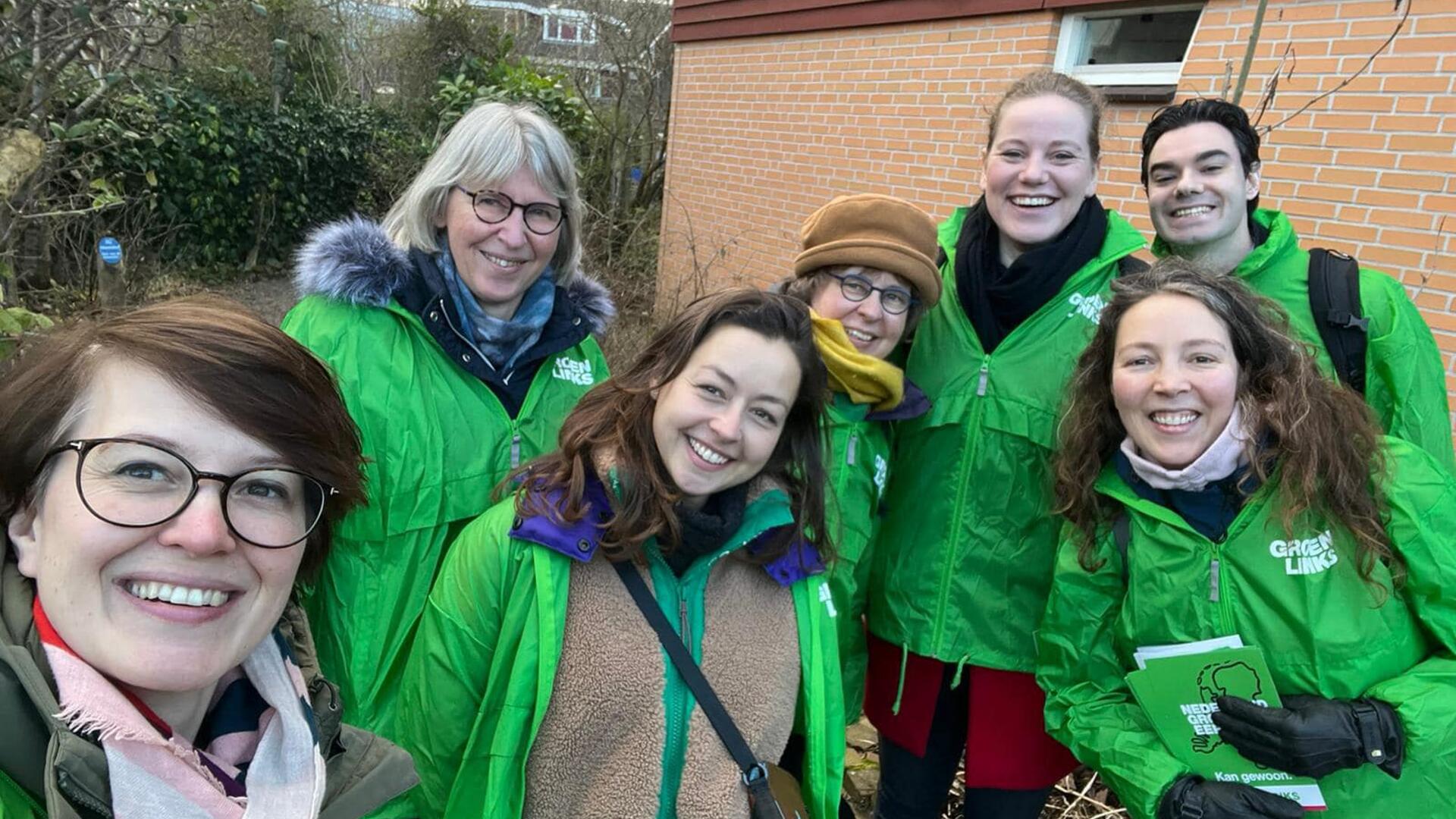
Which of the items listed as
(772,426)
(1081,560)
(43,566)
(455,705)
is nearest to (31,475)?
(43,566)

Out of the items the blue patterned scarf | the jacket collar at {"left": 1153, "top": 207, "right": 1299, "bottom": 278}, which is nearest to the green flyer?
the jacket collar at {"left": 1153, "top": 207, "right": 1299, "bottom": 278}

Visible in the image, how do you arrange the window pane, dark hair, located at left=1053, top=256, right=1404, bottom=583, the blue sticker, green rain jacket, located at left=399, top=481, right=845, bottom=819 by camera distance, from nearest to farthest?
green rain jacket, located at left=399, top=481, right=845, bottom=819 < dark hair, located at left=1053, top=256, right=1404, bottom=583 < the window pane < the blue sticker

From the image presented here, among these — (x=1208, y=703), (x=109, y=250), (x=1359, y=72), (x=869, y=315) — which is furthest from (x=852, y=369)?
(x=109, y=250)

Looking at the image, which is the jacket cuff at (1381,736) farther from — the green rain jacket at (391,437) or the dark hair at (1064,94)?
the green rain jacket at (391,437)

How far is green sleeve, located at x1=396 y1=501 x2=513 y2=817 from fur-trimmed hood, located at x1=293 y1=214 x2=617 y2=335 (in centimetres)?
69

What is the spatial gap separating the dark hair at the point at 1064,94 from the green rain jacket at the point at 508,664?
1.43 metres

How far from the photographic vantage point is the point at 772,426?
1864mm

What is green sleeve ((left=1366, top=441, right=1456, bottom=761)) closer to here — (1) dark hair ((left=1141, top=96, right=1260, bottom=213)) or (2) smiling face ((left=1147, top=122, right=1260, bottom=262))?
(2) smiling face ((left=1147, top=122, right=1260, bottom=262))

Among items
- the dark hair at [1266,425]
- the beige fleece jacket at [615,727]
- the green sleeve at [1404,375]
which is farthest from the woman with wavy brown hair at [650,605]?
the green sleeve at [1404,375]

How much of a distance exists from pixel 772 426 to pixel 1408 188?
160 inches

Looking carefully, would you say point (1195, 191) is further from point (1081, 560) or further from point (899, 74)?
point (899, 74)

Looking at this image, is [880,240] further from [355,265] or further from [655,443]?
[355,265]

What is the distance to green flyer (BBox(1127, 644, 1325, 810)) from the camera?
1893 millimetres

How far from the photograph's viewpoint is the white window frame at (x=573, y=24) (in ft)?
47.9
